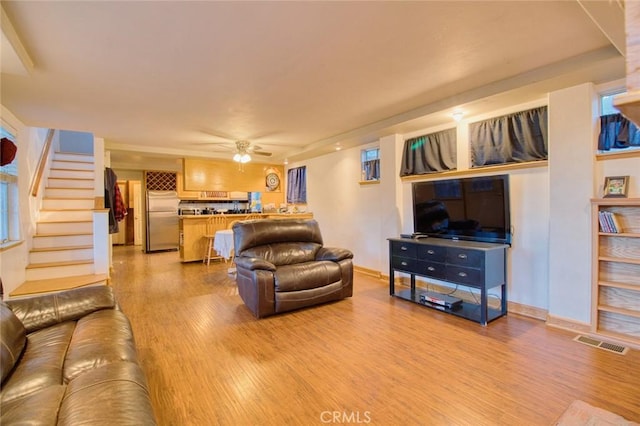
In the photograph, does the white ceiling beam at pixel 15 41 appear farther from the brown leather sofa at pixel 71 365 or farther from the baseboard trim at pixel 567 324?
the baseboard trim at pixel 567 324

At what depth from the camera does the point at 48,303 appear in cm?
213

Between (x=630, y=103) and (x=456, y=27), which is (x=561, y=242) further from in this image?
(x=630, y=103)

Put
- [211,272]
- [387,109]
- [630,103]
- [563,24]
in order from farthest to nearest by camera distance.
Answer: [211,272]
[387,109]
[563,24]
[630,103]

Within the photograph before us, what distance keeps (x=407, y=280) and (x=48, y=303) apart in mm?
4162

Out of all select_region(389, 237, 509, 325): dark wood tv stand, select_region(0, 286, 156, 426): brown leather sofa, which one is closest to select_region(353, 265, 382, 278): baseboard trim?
select_region(389, 237, 509, 325): dark wood tv stand

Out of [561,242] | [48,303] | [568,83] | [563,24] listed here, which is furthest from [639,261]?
[48,303]

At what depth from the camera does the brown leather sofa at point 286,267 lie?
11.0 feet

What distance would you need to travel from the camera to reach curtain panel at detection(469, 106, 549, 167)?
3.17 m

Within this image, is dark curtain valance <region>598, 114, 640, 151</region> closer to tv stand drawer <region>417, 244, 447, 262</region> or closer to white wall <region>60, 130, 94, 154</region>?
tv stand drawer <region>417, 244, 447, 262</region>

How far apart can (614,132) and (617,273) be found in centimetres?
129

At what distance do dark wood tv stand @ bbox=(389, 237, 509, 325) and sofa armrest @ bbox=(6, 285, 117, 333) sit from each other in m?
3.14

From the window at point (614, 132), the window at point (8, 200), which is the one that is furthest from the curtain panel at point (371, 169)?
the window at point (8, 200)

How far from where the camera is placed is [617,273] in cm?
272

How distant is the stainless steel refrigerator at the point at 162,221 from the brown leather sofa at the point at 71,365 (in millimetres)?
6705
